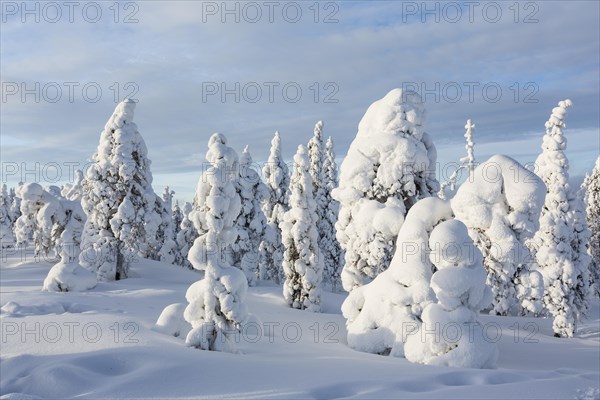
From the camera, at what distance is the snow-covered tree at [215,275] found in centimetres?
1214

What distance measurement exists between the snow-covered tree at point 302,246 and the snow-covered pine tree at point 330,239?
18.0m

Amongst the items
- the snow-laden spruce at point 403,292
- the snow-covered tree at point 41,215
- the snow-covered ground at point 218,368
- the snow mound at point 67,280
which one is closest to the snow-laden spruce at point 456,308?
the snow-covered ground at point 218,368

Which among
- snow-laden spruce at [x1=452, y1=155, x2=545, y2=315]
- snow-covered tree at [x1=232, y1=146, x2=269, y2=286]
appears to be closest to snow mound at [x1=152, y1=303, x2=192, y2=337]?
snow-laden spruce at [x1=452, y1=155, x2=545, y2=315]

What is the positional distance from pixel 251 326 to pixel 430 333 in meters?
6.51

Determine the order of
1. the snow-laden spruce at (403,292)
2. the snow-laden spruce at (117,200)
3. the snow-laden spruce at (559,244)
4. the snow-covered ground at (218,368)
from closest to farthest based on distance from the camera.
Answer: the snow-covered ground at (218,368) < the snow-laden spruce at (403,292) < the snow-laden spruce at (559,244) < the snow-laden spruce at (117,200)

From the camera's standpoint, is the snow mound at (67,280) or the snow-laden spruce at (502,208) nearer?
the snow-laden spruce at (502,208)

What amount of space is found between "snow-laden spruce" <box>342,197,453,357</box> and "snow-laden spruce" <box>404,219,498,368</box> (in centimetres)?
184

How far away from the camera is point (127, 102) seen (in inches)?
1100

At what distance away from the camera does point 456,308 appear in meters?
11.8

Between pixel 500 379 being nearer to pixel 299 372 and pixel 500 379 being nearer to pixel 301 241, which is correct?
pixel 299 372

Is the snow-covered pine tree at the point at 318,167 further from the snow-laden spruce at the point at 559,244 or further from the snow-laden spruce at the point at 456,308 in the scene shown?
the snow-laden spruce at the point at 456,308

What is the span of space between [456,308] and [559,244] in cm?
1700

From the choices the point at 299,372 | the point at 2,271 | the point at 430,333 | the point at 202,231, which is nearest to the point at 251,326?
the point at 202,231

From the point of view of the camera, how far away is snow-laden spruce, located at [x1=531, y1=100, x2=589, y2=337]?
2544 cm
